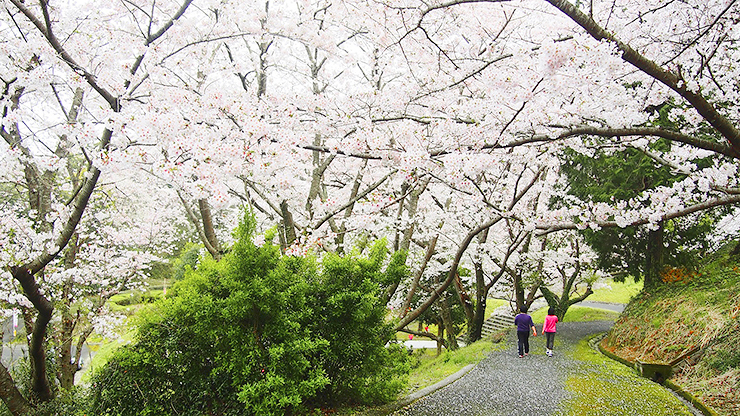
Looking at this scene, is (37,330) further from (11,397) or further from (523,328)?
(523,328)

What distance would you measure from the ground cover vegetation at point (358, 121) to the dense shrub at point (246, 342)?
58cm

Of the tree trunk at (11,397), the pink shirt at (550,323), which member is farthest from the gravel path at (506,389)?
the tree trunk at (11,397)

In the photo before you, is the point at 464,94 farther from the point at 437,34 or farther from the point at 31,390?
the point at 31,390

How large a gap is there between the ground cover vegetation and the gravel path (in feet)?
4.14

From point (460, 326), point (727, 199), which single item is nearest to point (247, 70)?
point (727, 199)

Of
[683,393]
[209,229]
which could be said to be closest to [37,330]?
[209,229]

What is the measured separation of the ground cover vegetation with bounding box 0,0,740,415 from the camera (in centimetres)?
448

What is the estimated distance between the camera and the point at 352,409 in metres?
5.04

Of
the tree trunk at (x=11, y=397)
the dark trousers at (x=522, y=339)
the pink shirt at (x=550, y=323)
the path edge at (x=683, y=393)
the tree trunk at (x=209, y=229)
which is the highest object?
the tree trunk at (x=209, y=229)

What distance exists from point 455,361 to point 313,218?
4.24 metres

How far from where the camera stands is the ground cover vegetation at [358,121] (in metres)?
4.48

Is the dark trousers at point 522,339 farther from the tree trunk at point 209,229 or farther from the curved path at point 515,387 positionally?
the tree trunk at point 209,229

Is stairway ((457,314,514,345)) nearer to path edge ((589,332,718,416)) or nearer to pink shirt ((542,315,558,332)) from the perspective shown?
pink shirt ((542,315,558,332))

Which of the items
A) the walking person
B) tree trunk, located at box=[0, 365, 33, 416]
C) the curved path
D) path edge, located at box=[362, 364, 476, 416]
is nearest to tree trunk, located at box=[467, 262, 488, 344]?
the curved path
